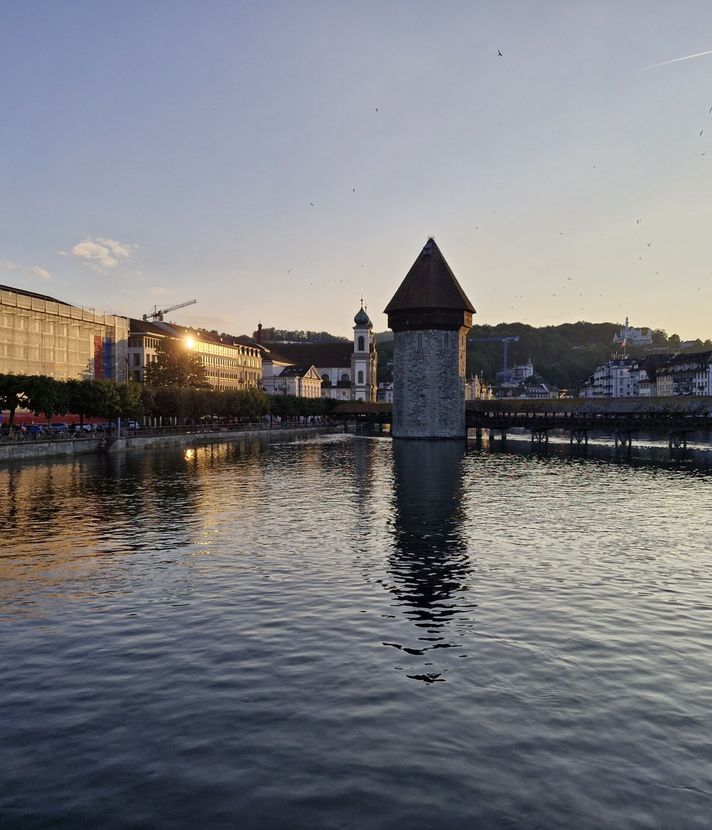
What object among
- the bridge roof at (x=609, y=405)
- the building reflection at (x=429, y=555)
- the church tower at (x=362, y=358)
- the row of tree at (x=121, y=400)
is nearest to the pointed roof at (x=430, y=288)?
the bridge roof at (x=609, y=405)

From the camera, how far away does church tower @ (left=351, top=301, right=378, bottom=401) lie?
538 ft

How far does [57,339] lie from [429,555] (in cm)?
7129

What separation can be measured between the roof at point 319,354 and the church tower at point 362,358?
9801mm

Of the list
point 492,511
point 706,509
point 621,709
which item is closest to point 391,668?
point 621,709

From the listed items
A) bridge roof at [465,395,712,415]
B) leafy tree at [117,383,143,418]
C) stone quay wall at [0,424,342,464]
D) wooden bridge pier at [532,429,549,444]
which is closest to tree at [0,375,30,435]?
stone quay wall at [0,424,342,464]

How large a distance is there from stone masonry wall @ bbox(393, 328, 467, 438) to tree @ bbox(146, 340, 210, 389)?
24.5 m

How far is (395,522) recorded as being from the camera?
2702 centimetres

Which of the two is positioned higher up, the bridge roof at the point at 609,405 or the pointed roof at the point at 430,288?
the pointed roof at the point at 430,288

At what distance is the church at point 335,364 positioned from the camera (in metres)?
154

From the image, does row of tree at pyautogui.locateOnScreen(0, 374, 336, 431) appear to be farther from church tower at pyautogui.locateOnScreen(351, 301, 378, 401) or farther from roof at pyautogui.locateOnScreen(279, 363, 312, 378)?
church tower at pyautogui.locateOnScreen(351, 301, 378, 401)

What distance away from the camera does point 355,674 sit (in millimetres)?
11594

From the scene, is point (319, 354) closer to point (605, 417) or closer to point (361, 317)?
point (361, 317)

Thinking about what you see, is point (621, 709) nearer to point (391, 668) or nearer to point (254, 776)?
point (391, 668)

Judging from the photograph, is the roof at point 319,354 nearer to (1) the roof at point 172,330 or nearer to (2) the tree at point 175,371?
(1) the roof at point 172,330
